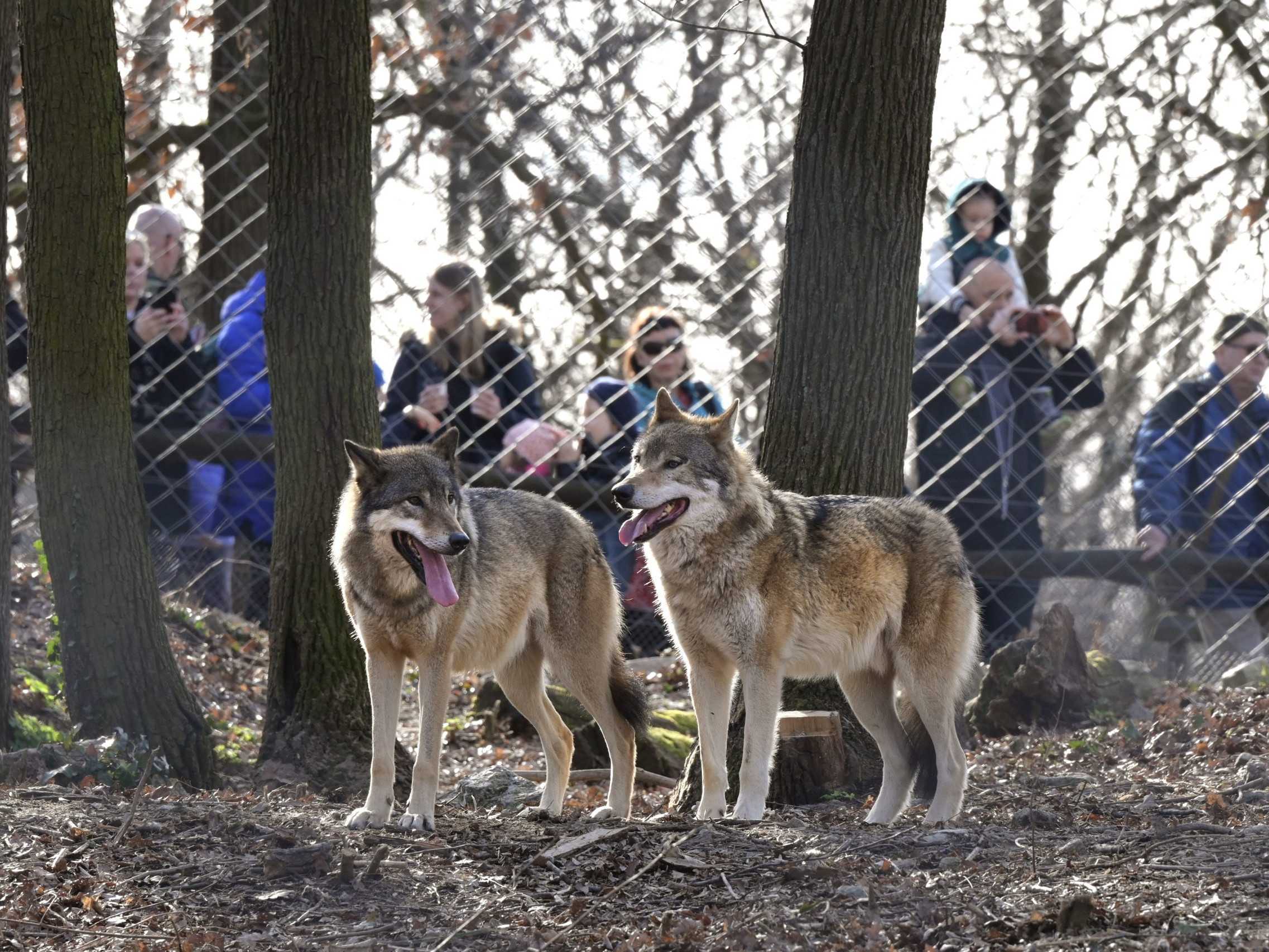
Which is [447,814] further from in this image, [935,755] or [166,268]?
[166,268]

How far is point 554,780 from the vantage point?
591cm

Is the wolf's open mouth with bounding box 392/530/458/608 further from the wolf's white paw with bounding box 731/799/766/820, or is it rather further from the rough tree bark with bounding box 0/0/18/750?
the rough tree bark with bounding box 0/0/18/750

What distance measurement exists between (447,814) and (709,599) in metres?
1.31

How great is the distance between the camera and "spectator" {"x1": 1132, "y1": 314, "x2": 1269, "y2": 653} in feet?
28.6

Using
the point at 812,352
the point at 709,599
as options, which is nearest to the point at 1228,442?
the point at 812,352

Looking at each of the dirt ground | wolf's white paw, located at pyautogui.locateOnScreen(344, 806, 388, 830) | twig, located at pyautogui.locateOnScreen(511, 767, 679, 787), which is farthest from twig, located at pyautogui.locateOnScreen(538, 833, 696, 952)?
twig, located at pyautogui.locateOnScreen(511, 767, 679, 787)

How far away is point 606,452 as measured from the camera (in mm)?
8453

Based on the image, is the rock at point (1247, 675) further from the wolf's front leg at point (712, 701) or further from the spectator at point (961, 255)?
the wolf's front leg at point (712, 701)

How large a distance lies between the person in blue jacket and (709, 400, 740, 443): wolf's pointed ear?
292cm

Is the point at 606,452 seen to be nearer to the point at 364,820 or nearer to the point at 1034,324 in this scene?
the point at 1034,324

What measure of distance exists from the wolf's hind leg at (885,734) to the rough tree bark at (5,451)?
3.39 metres

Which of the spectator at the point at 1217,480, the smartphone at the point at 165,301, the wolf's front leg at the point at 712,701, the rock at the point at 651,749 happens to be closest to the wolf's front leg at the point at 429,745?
the wolf's front leg at the point at 712,701

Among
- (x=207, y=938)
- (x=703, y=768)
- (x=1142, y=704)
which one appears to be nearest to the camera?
(x=207, y=938)

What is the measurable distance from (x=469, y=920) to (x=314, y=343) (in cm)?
318
